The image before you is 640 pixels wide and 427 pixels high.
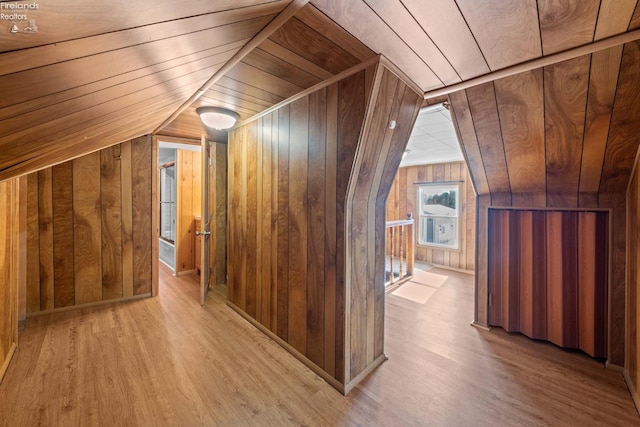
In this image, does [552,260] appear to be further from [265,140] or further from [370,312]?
[265,140]

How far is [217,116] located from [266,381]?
2107mm

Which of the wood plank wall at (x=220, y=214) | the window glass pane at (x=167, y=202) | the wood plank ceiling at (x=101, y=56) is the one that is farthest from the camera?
the window glass pane at (x=167, y=202)

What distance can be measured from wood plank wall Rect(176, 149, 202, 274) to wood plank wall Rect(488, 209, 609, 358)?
4221mm

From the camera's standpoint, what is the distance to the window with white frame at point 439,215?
4961mm

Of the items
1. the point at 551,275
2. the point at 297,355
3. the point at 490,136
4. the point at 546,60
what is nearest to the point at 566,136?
the point at 490,136

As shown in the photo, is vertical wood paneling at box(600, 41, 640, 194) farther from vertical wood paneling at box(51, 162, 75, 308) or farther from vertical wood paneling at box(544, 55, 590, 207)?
vertical wood paneling at box(51, 162, 75, 308)

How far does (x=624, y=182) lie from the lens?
1.85 m

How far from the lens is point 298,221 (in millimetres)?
2041

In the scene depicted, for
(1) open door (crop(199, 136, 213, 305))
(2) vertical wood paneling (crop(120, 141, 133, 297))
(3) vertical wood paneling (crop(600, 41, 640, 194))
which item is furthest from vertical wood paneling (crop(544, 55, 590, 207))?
(2) vertical wood paneling (crop(120, 141, 133, 297))

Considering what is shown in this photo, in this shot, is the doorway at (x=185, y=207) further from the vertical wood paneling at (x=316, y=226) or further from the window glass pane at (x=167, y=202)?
the vertical wood paneling at (x=316, y=226)

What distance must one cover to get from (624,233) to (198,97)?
10.8ft

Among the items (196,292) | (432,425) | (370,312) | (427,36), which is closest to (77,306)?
(196,292)

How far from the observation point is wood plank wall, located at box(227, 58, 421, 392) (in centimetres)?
161

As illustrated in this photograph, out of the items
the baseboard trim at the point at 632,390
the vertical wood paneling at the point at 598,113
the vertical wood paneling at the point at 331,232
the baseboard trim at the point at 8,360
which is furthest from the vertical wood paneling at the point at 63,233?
the baseboard trim at the point at 632,390
